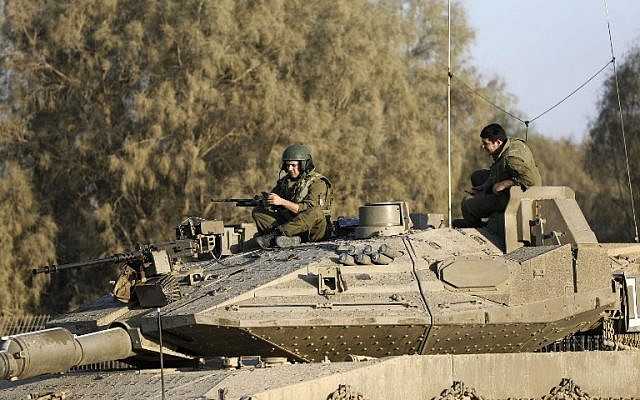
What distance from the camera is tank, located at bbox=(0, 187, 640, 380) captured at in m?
12.8

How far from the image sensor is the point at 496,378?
1298 centimetres

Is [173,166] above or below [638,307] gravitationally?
above

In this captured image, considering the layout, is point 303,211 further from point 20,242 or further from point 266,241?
point 20,242

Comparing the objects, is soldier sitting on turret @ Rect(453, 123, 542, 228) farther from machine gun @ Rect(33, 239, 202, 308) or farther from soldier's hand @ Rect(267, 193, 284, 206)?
machine gun @ Rect(33, 239, 202, 308)

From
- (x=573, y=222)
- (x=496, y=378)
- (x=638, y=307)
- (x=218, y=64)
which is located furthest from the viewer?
(x=218, y=64)

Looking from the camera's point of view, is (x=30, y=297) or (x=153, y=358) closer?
(x=153, y=358)

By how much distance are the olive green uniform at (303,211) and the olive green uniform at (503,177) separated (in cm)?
154

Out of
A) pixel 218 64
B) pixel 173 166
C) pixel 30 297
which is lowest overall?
pixel 30 297

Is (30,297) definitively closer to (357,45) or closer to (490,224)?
(357,45)

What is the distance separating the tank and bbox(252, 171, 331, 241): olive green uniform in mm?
593

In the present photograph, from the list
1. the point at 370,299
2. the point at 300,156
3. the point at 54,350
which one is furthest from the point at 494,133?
the point at 54,350

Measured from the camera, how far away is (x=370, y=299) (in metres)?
13.0

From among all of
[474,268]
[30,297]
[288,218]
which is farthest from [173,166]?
[474,268]

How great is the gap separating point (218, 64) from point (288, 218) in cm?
1972
